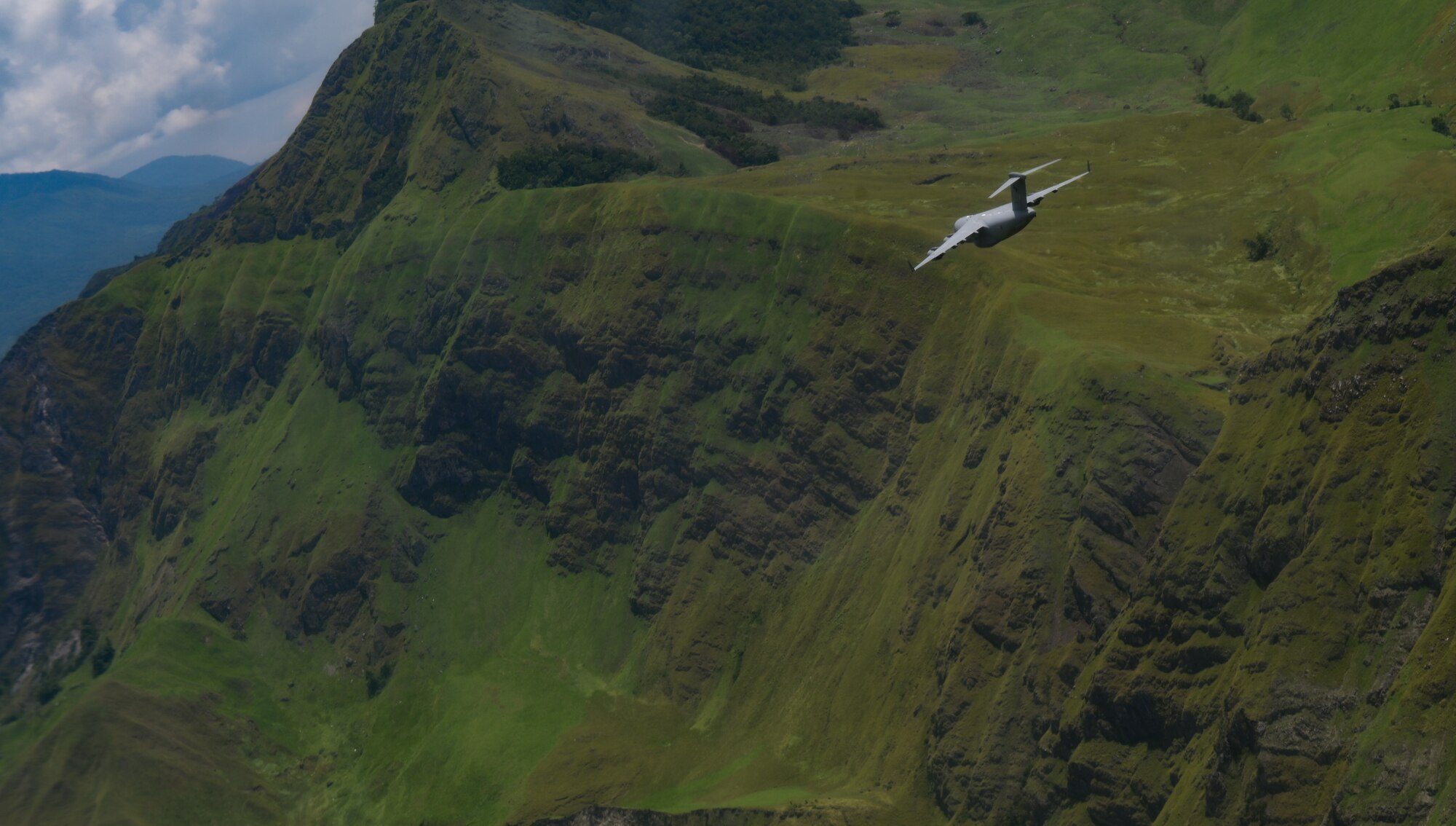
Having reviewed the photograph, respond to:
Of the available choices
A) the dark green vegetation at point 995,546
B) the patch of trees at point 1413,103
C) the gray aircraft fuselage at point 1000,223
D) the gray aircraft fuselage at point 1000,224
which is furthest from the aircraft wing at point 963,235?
the patch of trees at point 1413,103

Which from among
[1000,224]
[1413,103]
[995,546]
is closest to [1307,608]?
[1000,224]

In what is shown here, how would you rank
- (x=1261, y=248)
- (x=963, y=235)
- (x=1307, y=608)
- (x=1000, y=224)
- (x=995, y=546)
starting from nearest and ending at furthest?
1. (x=1307, y=608)
2. (x=963, y=235)
3. (x=1000, y=224)
4. (x=995, y=546)
5. (x=1261, y=248)

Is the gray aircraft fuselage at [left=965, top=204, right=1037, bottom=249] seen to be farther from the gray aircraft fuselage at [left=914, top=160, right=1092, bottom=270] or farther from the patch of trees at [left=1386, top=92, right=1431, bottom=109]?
the patch of trees at [left=1386, top=92, right=1431, bottom=109]

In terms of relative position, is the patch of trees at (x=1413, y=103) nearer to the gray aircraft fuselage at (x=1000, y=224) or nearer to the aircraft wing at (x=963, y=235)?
the gray aircraft fuselage at (x=1000, y=224)

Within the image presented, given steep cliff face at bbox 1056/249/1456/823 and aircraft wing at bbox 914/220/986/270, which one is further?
aircraft wing at bbox 914/220/986/270

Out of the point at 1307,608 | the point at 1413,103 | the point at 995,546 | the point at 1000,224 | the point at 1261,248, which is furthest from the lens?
the point at 1413,103

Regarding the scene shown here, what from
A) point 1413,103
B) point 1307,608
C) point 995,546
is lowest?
point 995,546

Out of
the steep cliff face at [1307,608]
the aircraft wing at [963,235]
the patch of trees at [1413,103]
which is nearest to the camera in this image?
the steep cliff face at [1307,608]

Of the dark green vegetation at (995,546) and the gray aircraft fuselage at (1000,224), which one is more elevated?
the gray aircraft fuselage at (1000,224)

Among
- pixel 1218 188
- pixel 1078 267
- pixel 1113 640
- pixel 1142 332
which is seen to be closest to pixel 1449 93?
pixel 1218 188

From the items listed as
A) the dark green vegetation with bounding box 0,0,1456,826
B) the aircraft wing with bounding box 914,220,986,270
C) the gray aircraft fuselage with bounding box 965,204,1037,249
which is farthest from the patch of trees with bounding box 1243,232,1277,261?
the aircraft wing with bounding box 914,220,986,270

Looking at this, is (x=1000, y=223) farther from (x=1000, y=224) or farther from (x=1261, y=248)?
(x=1261, y=248)
